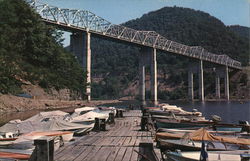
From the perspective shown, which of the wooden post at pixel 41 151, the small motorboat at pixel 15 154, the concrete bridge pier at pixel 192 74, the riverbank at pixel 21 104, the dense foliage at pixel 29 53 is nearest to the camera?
the wooden post at pixel 41 151

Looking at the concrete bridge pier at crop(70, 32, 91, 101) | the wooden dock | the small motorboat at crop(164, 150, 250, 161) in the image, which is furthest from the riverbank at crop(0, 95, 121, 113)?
the small motorboat at crop(164, 150, 250, 161)

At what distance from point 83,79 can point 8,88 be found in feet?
113

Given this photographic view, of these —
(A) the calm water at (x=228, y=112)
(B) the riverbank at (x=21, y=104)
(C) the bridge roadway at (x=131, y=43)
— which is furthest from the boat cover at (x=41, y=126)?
(C) the bridge roadway at (x=131, y=43)

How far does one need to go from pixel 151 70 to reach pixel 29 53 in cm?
5576

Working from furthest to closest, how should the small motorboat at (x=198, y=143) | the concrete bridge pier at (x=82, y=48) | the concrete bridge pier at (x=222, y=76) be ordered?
the concrete bridge pier at (x=222, y=76)
the concrete bridge pier at (x=82, y=48)
the small motorboat at (x=198, y=143)

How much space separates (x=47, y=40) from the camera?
228 ft

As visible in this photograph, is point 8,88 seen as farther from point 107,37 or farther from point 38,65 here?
point 107,37

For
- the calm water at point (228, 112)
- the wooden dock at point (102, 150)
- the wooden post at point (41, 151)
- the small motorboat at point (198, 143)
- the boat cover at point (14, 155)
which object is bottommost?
the calm water at point (228, 112)

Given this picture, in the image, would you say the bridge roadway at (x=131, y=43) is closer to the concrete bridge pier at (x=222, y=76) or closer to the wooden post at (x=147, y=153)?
the concrete bridge pier at (x=222, y=76)

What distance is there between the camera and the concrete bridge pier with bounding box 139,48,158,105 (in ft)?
370

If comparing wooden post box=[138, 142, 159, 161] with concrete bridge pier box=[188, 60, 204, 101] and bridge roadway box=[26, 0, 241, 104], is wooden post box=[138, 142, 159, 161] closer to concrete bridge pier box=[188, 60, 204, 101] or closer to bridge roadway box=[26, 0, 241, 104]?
bridge roadway box=[26, 0, 241, 104]

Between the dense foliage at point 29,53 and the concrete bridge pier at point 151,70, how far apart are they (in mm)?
39094

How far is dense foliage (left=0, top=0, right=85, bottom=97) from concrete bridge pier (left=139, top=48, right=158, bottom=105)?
3909cm

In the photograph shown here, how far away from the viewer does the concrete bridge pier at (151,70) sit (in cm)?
11275
